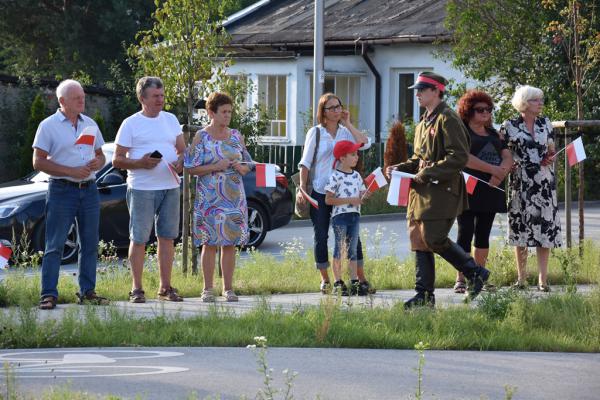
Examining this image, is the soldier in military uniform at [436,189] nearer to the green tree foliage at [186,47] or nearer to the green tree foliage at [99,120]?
the green tree foliage at [186,47]

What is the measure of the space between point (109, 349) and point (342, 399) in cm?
224

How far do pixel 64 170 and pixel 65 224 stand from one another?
18.6 inches

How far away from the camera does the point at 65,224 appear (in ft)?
34.7

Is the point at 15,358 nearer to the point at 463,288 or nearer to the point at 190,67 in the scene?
the point at 463,288

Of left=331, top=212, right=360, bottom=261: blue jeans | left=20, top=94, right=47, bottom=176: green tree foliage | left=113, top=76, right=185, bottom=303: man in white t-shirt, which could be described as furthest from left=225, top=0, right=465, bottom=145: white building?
left=113, top=76, right=185, bottom=303: man in white t-shirt

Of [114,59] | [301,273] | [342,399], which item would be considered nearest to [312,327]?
[342,399]

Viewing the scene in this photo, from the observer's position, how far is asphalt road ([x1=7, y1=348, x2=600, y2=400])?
23.5 ft

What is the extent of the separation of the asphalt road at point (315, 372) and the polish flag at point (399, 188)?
1.86 meters

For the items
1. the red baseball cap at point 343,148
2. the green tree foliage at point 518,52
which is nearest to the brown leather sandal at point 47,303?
the red baseball cap at point 343,148

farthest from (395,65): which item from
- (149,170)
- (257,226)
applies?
(149,170)

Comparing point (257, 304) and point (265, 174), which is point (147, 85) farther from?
point (257, 304)

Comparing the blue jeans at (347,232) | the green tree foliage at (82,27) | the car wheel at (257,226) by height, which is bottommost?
the car wheel at (257,226)

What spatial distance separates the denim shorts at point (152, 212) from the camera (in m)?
10.9

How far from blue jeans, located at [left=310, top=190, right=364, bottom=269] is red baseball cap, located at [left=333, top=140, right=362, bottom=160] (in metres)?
0.41
